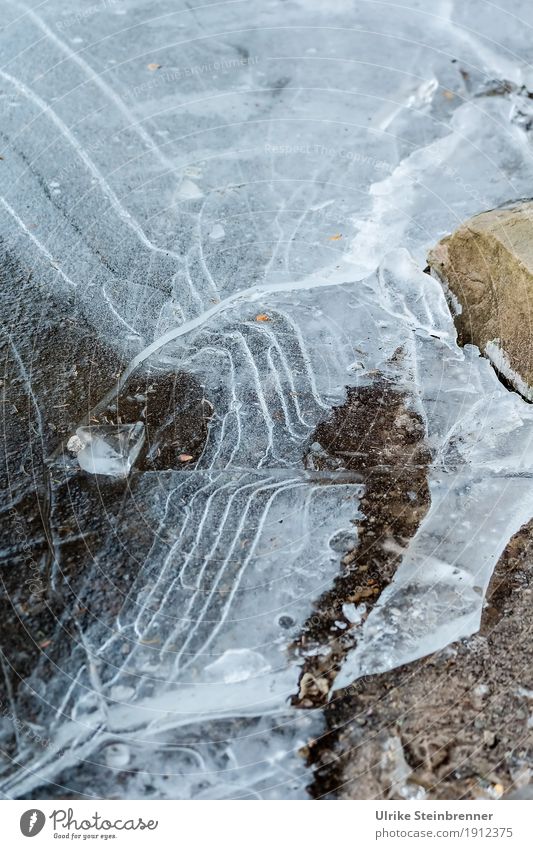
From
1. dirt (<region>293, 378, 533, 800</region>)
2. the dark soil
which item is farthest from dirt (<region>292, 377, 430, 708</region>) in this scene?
the dark soil

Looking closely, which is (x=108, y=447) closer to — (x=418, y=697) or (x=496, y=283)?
(x=418, y=697)

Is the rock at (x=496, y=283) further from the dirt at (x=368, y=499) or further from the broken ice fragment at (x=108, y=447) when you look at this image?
the broken ice fragment at (x=108, y=447)

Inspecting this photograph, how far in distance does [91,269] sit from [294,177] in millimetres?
872

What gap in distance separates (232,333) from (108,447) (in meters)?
0.60

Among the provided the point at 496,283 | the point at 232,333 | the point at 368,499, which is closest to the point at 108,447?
the point at 232,333

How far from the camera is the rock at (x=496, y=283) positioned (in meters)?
2.67

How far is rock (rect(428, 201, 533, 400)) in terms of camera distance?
2.67m

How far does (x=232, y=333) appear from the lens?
9.26 feet

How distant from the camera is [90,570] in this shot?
216 cm

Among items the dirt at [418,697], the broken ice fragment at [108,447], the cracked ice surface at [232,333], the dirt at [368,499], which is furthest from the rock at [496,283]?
the broken ice fragment at [108,447]

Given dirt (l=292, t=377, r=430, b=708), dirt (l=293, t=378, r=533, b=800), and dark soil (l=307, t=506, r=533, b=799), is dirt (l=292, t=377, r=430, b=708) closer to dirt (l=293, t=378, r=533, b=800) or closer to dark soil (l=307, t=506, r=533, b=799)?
dirt (l=293, t=378, r=533, b=800)

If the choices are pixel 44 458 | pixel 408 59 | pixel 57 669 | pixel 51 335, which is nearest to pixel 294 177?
pixel 408 59

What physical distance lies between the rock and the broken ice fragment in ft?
3.56
